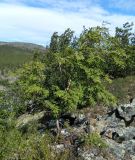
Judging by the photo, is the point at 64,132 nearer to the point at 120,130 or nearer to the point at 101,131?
the point at 101,131

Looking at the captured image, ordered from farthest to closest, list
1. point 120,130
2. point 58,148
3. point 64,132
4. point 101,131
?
point 101,131, point 64,132, point 120,130, point 58,148

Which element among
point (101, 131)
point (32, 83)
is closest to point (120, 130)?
point (101, 131)

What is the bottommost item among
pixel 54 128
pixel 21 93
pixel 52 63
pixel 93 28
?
pixel 54 128

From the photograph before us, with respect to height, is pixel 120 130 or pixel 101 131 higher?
pixel 120 130

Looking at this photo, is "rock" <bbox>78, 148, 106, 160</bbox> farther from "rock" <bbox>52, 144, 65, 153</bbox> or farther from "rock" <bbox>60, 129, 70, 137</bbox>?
"rock" <bbox>60, 129, 70, 137</bbox>

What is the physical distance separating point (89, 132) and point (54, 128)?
2.94 m

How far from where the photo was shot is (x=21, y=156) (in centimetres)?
1677

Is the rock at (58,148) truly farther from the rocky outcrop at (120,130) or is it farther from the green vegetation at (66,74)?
the rocky outcrop at (120,130)

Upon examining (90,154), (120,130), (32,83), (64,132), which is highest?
(32,83)

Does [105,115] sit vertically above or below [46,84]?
→ below

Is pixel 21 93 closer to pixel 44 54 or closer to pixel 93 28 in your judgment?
pixel 44 54

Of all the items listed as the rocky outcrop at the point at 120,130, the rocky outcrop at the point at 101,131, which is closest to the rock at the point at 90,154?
the rocky outcrop at the point at 101,131

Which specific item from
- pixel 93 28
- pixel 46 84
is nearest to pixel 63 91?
pixel 46 84

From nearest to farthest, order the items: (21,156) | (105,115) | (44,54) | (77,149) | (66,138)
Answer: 1. (21,156)
2. (77,149)
3. (66,138)
4. (44,54)
5. (105,115)
